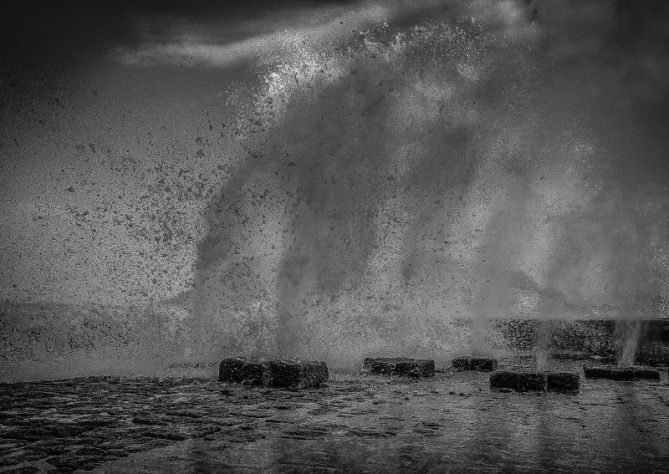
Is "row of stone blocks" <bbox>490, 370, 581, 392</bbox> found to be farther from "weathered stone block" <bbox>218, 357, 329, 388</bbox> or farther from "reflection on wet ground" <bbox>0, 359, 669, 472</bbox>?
"weathered stone block" <bbox>218, 357, 329, 388</bbox>

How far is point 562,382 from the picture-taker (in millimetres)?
7188

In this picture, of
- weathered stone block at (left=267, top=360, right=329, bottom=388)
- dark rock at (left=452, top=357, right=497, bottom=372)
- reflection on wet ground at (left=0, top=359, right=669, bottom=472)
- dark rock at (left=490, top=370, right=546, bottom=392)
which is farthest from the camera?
dark rock at (left=452, top=357, right=497, bottom=372)

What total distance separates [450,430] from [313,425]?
1.10 metres

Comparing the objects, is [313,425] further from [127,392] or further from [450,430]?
[127,392]

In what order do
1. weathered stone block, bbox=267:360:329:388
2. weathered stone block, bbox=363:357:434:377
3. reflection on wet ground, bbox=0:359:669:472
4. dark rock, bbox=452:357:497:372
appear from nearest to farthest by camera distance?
1. reflection on wet ground, bbox=0:359:669:472
2. weathered stone block, bbox=267:360:329:388
3. weathered stone block, bbox=363:357:434:377
4. dark rock, bbox=452:357:497:372

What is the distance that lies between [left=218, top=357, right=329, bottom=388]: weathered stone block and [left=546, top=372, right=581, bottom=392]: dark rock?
9.66 feet

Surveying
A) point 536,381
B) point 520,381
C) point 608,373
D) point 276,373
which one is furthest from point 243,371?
point 608,373

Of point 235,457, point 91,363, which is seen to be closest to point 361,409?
point 235,457

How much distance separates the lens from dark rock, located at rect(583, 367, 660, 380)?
361 inches

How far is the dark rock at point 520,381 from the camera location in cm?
718

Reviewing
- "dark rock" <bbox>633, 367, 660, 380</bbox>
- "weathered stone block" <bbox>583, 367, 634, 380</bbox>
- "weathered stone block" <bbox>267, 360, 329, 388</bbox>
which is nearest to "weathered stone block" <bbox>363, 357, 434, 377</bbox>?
"weathered stone block" <bbox>267, 360, 329, 388</bbox>

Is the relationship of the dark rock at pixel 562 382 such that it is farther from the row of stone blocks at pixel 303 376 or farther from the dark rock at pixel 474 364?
the dark rock at pixel 474 364

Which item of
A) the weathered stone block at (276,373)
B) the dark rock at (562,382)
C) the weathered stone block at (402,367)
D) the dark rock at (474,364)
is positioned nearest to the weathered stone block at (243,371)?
the weathered stone block at (276,373)

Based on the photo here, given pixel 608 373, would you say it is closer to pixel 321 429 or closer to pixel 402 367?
pixel 402 367
